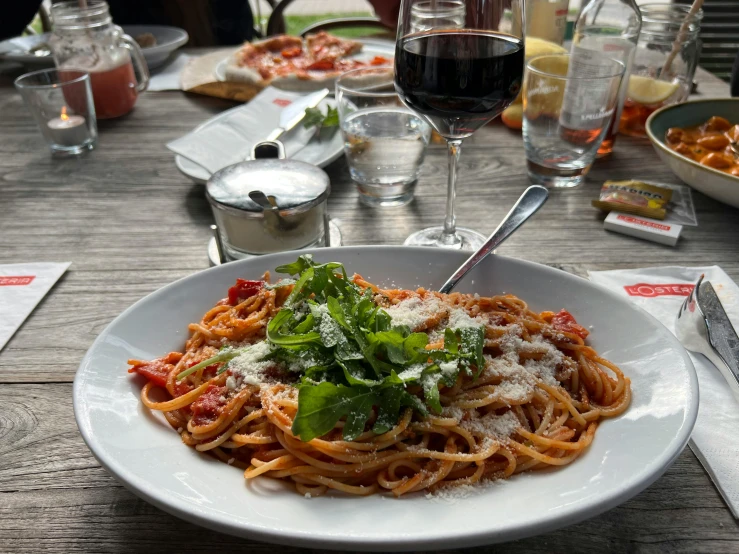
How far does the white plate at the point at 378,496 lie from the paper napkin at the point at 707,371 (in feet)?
0.51

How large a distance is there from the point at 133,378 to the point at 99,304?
1.68ft

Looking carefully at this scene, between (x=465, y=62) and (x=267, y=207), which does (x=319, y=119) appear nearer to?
(x=267, y=207)

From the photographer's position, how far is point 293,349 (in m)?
1.03

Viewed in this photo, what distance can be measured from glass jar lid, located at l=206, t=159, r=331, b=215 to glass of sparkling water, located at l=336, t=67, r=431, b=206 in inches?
12.0

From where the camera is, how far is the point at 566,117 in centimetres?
195

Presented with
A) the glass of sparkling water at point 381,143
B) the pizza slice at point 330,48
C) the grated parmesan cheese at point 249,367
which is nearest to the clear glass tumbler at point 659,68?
the glass of sparkling water at point 381,143

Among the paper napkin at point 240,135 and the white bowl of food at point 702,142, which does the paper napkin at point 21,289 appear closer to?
the paper napkin at point 240,135

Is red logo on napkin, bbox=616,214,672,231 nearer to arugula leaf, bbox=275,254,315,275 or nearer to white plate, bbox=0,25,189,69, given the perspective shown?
arugula leaf, bbox=275,254,315,275

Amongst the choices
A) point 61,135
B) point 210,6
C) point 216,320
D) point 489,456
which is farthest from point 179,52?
point 489,456

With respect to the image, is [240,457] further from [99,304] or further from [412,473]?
[99,304]

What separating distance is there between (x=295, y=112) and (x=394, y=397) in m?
1.61

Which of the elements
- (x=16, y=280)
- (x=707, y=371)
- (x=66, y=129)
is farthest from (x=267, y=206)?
(x=66, y=129)

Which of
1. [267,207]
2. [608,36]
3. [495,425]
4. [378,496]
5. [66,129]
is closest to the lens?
[378,496]

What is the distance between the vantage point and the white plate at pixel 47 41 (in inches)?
117
